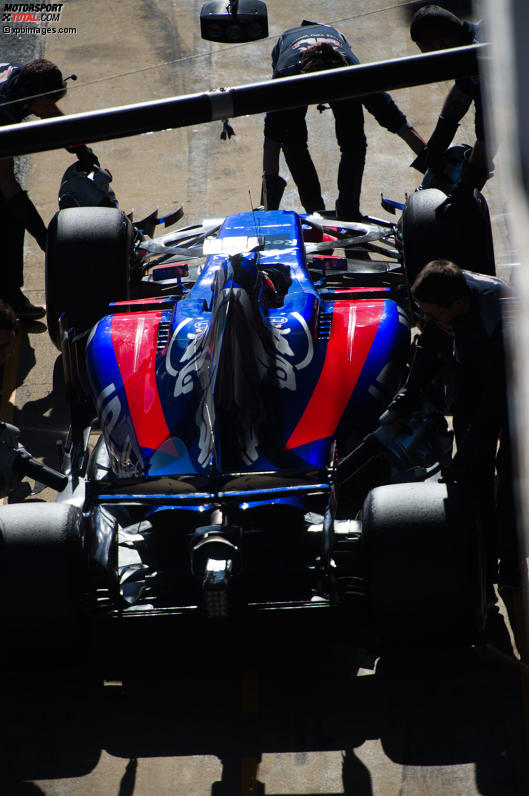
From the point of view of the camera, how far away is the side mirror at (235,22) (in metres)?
8.08

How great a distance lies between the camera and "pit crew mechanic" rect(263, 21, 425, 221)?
8094 mm

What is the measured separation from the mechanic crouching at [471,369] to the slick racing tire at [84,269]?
8.19 ft

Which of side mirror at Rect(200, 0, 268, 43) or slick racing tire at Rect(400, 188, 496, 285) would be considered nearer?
slick racing tire at Rect(400, 188, 496, 285)

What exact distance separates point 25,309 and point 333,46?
304 cm

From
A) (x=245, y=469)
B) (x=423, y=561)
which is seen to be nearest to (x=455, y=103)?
(x=245, y=469)

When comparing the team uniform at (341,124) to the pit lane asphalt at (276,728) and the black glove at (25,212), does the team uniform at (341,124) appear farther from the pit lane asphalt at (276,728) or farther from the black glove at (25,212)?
the pit lane asphalt at (276,728)

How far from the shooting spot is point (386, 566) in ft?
15.3

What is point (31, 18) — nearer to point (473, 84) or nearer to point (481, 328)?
point (473, 84)

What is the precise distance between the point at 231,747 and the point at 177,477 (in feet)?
4.05

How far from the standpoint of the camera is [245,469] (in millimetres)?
5160

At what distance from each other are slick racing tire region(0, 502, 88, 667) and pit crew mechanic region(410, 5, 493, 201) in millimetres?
3375

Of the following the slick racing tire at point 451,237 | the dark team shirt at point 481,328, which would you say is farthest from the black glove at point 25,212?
the dark team shirt at point 481,328

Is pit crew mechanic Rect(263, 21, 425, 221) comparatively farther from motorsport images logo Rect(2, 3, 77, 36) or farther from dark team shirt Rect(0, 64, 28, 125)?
motorsport images logo Rect(2, 3, 77, 36)

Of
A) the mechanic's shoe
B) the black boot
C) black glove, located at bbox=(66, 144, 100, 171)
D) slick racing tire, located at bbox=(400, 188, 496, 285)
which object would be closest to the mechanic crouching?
slick racing tire, located at bbox=(400, 188, 496, 285)
